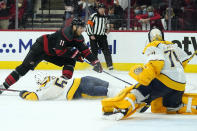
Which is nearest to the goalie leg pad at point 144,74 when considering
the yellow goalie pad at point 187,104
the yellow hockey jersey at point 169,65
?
the yellow hockey jersey at point 169,65

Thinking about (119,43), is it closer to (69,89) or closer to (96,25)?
(96,25)

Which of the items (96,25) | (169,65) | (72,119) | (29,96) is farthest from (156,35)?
(96,25)

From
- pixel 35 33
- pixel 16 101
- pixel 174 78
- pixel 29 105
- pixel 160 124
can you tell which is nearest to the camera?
pixel 160 124

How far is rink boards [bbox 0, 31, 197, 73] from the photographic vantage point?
27.8 feet

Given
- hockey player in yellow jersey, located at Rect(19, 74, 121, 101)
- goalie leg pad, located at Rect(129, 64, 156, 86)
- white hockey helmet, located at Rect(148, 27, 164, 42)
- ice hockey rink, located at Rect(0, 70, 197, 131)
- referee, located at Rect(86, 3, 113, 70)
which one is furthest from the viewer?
referee, located at Rect(86, 3, 113, 70)

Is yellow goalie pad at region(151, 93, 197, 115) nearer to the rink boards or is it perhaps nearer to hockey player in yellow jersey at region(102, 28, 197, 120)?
hockey player in yellow jersey at region(102, 28, 197, 120)

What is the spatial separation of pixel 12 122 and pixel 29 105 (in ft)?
2.96

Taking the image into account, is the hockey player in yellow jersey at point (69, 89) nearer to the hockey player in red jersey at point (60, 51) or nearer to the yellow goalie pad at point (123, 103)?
the hockey player in red jersey at point (60, 51)

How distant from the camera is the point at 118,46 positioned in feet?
28.4

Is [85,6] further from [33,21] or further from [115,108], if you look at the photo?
[115,108]

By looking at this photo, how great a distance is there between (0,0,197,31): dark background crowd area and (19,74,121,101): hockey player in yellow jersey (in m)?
3.91

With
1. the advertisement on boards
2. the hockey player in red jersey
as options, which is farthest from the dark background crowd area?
the hockey player in red jersey

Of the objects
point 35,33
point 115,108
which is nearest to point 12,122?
point 115,108

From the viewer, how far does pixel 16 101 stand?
493cm
